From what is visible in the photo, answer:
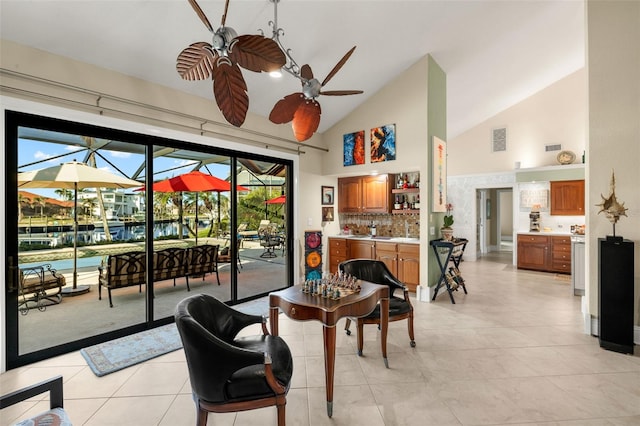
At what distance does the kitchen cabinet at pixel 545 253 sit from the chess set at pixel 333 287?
671cm

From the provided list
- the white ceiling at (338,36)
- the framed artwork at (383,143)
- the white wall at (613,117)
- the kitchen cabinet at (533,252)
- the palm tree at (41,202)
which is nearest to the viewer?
the white ceiling at (338,36)

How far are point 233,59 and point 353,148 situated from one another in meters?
4.29

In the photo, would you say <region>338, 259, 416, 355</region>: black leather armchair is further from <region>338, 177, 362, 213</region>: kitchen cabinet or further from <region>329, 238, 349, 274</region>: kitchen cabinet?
<region>338, 177, 362, 213</region>: kitchen cabinet

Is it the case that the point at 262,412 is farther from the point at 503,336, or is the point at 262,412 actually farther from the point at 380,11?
the point at 380,11

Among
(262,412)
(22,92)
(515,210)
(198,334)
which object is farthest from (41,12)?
(515,210)

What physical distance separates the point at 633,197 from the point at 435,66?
11.0 feet

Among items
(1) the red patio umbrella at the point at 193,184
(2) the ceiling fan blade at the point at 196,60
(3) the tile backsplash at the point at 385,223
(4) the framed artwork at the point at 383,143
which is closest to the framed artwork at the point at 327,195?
(3) the tile backsplash at the point at 385,223

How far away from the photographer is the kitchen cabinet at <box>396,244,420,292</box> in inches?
201

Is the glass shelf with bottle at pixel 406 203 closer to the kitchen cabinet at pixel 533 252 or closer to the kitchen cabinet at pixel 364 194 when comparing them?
the kitchen cabinet at pixel 364 194

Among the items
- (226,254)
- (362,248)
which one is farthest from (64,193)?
(362,248)

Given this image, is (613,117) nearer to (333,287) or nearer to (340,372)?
(333,287)

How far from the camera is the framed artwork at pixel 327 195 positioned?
6.25 m

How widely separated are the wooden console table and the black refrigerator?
2481 millimetres

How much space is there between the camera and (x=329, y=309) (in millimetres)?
2227
